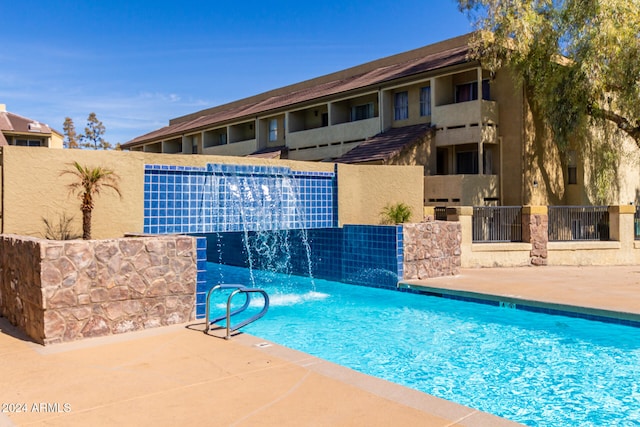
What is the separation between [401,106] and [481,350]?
62.9ft

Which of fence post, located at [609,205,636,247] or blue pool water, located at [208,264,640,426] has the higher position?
fence post, located at [609,205,636,247]

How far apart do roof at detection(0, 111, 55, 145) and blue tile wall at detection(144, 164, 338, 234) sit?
37.6 m

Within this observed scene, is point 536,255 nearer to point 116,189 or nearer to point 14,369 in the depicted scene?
point 116,189

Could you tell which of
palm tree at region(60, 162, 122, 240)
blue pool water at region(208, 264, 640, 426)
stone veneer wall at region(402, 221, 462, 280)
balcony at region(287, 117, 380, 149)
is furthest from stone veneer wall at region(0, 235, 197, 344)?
balcony at region(287, 117, 380, 149)

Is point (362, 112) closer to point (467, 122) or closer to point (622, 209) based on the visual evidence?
point (467, 122)

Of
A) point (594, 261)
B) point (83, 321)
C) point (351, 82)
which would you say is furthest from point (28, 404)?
point (351, 82)

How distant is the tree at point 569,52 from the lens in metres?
18.9

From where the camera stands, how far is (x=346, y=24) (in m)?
31.2

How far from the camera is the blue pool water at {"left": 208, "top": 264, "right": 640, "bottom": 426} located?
6793 mm

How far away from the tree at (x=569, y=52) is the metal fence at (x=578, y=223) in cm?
317

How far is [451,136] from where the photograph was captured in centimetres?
2347

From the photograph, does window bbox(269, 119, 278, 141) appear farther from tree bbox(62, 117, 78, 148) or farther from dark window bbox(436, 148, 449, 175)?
tree bbox(62, 117, 78, 148)

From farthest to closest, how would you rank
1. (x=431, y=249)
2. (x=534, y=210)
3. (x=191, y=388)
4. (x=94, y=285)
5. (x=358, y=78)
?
(x=358, y=78) < (x=534, y=210) < (x=431, y=249) < (x=94, y=285) < (x=191, y=388)

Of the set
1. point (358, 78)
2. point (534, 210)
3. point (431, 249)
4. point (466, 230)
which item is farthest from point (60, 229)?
point (358, 78)
